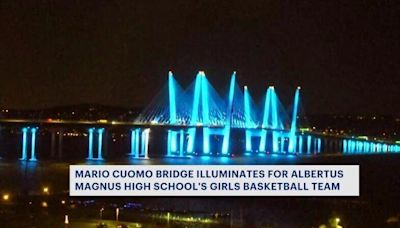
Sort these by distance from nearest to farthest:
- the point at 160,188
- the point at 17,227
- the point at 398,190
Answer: the point at 160,188
the point at 17,227
the point at 398,190

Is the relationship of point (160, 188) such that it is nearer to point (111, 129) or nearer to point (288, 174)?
point (288, 174)

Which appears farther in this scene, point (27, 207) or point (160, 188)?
point (27, 207)

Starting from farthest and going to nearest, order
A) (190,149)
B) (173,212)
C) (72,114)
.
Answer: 1. (72,114)
2. (190,149)
3. (173,212)

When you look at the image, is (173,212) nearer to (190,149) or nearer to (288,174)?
(288,174)

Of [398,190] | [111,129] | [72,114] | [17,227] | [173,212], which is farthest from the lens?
[111,129]

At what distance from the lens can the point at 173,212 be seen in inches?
148

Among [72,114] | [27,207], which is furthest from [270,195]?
[72,114]

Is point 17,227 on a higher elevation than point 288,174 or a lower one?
lower

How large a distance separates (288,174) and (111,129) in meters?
9.52

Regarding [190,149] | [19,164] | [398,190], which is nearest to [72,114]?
[19,164]

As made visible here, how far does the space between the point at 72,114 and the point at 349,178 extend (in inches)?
352

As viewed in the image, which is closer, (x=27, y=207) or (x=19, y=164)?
(x=27, y=207)

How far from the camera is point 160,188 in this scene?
272 cm

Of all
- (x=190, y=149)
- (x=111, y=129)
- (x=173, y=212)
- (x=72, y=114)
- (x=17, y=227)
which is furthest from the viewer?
(x=111, y=129)
